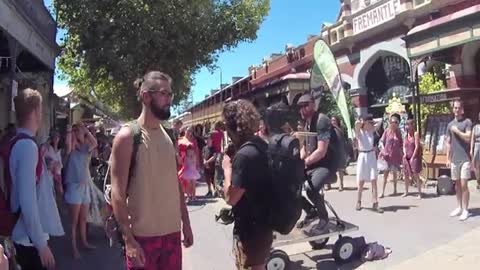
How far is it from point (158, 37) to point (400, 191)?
411 inches

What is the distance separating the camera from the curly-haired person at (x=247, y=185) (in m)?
3.71

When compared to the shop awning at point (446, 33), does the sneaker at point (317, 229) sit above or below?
below

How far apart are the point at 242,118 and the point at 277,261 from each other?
2.30m

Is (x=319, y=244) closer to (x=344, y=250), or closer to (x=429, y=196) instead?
(x=344, y=250)

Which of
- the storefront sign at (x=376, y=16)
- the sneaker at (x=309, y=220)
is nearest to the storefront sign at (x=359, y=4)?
the storefront sign at (x=376, y=16)

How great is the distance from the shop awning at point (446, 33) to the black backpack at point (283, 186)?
849 centimetres

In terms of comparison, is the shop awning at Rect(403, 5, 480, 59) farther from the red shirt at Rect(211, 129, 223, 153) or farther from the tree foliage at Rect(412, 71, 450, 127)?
the red shirt at Rect(211, 129, 223, 153)

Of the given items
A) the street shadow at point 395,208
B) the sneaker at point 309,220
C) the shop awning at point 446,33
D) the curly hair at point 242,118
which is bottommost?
the street shadow at point 395,208

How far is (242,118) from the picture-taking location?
12.7 feet

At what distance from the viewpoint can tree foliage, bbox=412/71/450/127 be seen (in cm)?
1405

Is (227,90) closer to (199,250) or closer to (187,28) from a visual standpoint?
(187,28)

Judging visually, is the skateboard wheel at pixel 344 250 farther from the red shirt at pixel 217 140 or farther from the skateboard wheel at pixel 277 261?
the red shirt at pixel 217 140

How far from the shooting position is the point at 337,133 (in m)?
6.38

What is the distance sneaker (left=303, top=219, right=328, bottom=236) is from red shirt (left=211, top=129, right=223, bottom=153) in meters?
7.55
